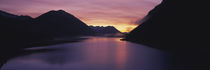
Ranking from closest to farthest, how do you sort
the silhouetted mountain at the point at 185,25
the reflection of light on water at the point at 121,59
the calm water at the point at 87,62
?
the calm water at the point at 87,62 → the reflection of light on water at the point at 121,59 → the silhouetted mountain at the point at 185,25

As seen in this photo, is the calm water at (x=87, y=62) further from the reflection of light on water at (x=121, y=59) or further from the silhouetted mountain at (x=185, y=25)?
the silhouetted mountain at (x=185, y=25)

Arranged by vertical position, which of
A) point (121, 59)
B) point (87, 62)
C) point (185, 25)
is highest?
point (185, 25)

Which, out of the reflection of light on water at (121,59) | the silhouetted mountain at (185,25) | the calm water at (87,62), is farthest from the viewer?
the silhouetted mountain at (185,25)

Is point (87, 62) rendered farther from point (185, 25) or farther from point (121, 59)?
point (185, 25)

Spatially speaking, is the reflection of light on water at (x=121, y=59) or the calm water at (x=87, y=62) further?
the reflection of light on water at (x=121, y=59)

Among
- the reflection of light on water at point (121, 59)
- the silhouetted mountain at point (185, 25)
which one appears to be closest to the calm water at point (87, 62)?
the reflection of light on water at point (121, 59)

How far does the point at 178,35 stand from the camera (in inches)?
2763

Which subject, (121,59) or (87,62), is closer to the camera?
(87,62)

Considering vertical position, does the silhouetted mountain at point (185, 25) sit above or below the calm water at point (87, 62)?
above

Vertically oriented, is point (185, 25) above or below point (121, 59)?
above

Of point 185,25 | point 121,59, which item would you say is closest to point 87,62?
point 121,59

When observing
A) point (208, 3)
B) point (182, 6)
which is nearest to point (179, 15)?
point (182, 6)

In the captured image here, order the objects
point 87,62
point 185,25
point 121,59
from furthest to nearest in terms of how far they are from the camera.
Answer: point 185,25, point 121,59, point 87,62

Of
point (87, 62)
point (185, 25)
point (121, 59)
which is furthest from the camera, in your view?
point (185, 25)
